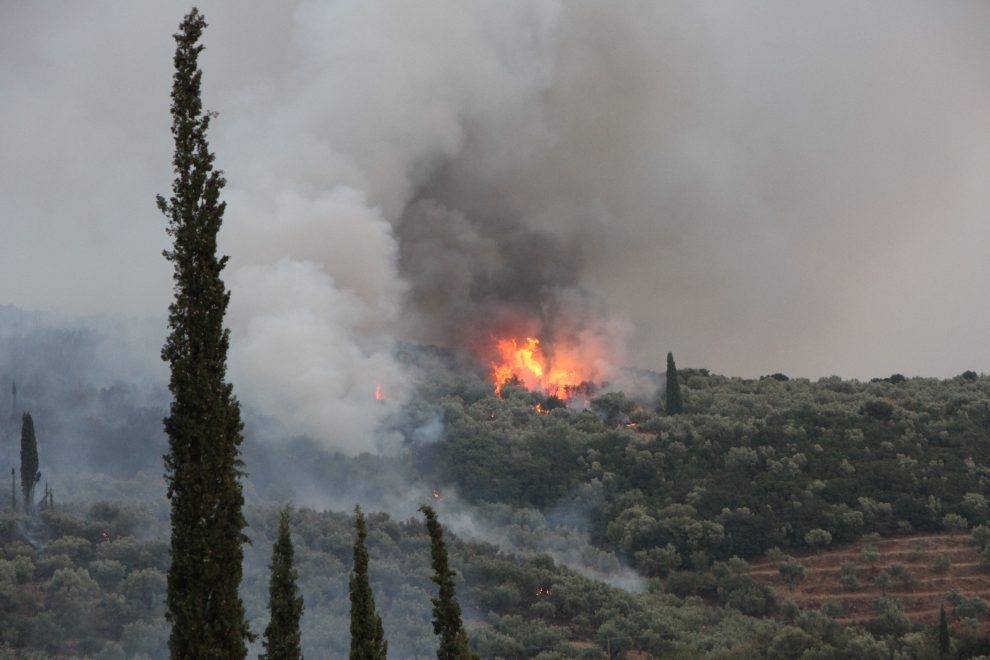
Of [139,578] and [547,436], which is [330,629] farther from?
[547,436]

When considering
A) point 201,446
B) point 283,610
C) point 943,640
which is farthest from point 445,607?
point 943,640

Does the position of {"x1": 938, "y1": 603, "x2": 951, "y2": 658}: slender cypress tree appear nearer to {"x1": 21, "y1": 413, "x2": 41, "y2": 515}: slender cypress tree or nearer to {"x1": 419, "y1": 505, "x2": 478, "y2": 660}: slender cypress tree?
{"x1": 419, "y1": 505, "x2": 478, "y2": 660}: slender cypress tree

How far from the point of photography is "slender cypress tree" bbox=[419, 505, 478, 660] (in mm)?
38406

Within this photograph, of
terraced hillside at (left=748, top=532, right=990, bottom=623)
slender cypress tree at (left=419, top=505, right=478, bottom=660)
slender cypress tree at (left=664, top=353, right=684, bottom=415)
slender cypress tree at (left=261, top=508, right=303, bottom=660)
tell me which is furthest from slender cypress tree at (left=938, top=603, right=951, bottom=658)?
slender cypress tree at (left=664, top=353, right=684, bottom=415)

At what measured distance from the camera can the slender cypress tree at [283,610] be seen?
3872cm

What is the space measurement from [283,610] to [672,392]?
90.8m

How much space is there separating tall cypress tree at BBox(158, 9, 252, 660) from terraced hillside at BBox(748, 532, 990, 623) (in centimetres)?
6534

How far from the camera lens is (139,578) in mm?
78625

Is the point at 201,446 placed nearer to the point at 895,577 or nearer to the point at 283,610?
the point at 283,610

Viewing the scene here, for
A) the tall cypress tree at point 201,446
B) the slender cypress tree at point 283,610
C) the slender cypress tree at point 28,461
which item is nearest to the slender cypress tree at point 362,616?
the slender cypress tree at point 283,610

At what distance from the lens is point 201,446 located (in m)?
27.0

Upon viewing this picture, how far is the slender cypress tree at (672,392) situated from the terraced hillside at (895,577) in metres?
32.1

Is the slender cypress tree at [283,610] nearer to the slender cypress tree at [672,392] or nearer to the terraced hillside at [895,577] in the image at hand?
the terraced hillside at [895,577]

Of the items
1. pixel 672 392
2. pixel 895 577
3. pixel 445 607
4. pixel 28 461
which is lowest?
pixel 445 607
